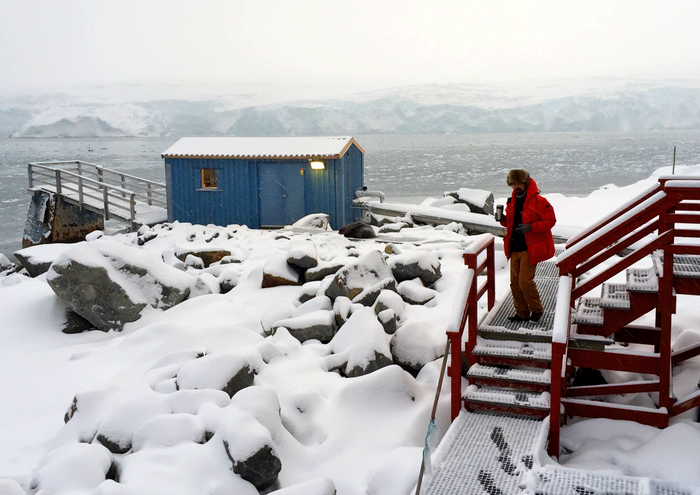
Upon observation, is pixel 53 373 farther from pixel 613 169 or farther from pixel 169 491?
pixel 613 169

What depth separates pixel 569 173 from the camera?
74.7 m

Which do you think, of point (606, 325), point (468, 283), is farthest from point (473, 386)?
point (606, 325)

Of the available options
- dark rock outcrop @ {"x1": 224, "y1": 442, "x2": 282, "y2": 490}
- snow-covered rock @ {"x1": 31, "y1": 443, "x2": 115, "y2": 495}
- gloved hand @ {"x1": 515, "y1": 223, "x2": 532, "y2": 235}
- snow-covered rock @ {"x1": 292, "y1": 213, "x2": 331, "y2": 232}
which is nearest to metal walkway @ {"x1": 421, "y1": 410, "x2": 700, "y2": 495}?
dark rock outcrop @ {"x1": 224, "y1": 442, "x2": 282, "y2": 490}

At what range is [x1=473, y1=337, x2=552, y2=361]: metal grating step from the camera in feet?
21.3

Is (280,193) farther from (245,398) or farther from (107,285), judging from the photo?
(245,398)

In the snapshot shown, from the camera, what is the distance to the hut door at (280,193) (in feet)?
59.8

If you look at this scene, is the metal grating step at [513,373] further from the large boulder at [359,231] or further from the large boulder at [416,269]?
the large boulder at [359,231]

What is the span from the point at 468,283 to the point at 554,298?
5.83ft

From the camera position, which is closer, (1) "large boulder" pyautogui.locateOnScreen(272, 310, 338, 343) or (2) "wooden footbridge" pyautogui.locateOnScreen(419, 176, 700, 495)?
(2) "wooden footbridge" pyautogui.locateOnScreen(419, 176, 700, 495)

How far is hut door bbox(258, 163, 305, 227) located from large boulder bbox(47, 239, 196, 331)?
802 cm

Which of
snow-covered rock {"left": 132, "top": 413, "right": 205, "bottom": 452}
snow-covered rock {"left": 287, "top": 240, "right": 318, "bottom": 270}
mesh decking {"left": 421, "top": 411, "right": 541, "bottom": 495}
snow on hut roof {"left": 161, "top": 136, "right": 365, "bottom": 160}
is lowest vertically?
snow-covered rock {"left": 132, "top": 413, "right": 205, "bottom": 452}

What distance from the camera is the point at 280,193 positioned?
60.2 feet

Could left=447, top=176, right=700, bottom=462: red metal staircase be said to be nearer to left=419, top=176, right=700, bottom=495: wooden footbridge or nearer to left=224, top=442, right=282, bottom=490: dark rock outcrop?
left=419, top=176, right=700, bottom=495: wooden footbridge

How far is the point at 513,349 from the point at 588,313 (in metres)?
1.21
